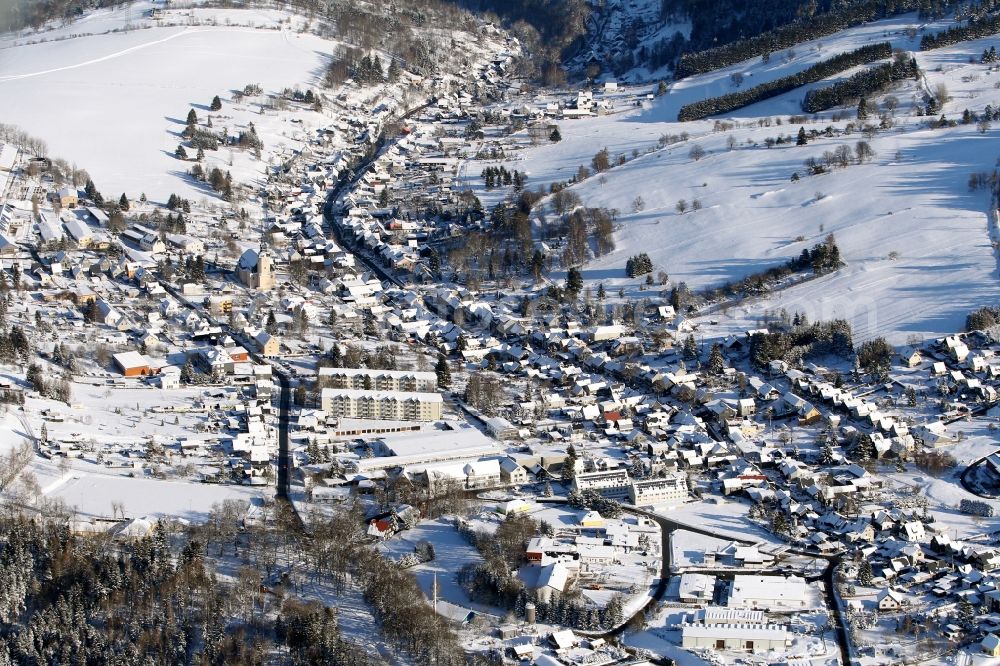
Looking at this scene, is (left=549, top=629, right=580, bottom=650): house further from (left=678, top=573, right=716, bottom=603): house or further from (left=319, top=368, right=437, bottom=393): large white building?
(left=319, top=368, right=437, bottom=393): large white building

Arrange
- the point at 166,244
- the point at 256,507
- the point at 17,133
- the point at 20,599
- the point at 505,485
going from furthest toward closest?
the point at 17,133
the point at 166,244
the point at 505,485
the point at 256,507
the point at 20,599

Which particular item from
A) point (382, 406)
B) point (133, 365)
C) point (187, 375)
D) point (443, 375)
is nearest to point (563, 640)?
point (382, 406)

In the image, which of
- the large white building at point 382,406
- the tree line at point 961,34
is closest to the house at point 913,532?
the large white building at point 382,406

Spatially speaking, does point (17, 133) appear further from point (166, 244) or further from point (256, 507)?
point (256, 507)

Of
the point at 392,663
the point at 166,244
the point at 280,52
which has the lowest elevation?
the point at 392,663

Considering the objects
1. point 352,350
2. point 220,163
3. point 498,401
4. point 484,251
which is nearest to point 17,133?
point 220,163

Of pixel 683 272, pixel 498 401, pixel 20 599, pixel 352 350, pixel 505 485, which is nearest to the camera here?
pixel 20 599

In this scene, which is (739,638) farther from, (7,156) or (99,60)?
(99,60)
